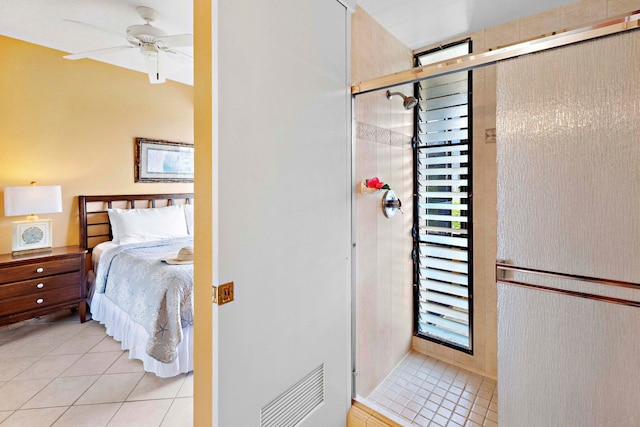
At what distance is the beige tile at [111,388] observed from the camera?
2025mm

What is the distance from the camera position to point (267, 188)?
3.92 ft

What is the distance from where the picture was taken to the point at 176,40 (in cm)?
244

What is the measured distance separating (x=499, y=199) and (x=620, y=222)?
1.23 feet

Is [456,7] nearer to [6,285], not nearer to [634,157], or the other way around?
[634,157]

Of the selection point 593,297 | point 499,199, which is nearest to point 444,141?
point 499,199

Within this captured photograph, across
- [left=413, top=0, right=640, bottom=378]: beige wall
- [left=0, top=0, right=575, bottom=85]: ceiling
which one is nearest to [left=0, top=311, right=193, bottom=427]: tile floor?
[left=413, top=0, right=640, bottom=378]: beige wall

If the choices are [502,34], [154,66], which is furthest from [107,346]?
[502,34]

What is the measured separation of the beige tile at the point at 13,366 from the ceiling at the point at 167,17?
2.63 meters

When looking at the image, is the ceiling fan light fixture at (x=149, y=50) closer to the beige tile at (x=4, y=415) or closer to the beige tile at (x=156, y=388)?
the beige tile at (x=156, y=388)

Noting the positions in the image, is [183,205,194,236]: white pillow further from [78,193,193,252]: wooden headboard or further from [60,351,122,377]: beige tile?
[60,351,122,377]: beige tile

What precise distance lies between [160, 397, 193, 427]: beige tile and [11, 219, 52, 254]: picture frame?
2.29 m

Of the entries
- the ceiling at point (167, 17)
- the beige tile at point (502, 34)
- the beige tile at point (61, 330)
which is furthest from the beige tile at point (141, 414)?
the beige tile at point (502, 34)

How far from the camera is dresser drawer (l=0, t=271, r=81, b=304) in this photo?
265 centimetres

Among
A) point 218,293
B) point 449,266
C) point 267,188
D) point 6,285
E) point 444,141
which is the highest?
point 444,141
